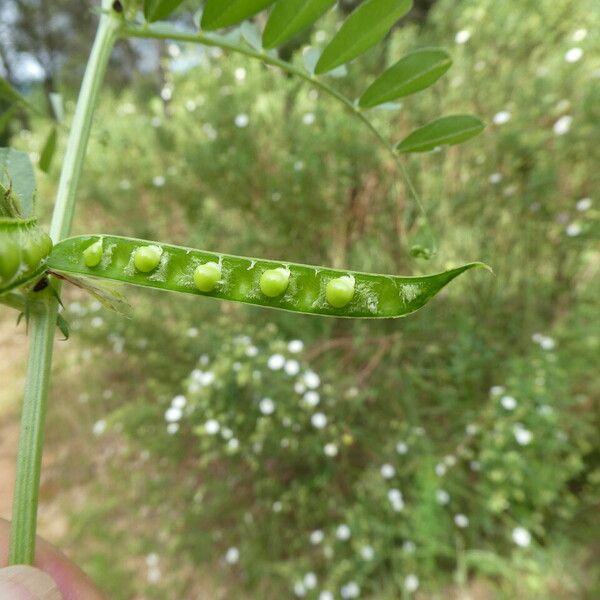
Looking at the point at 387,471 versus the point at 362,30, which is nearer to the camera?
the point at 362,30

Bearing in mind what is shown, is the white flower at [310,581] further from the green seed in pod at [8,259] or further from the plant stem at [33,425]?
the green seed in pod at [8,259]

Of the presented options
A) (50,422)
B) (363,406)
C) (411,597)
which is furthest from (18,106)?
(50,422)

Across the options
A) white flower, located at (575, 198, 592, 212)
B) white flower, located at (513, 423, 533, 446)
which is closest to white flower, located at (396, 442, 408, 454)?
white flower, located at (513, 423, 533, 446)

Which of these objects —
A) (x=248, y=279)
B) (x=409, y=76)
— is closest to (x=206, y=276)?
(x=248, y=279)

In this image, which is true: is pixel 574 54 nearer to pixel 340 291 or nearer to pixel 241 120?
pixel 241 120

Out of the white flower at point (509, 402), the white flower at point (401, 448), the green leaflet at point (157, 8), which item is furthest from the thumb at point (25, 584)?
the white flower at point (509, 402)
